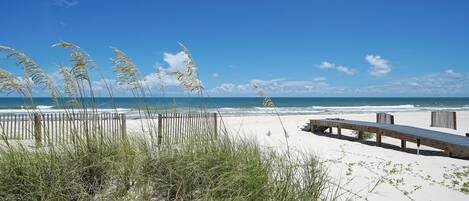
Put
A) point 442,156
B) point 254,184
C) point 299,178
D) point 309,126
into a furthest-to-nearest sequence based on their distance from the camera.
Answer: point 309,126 → point 442,156 → point 299,178 → point 254,184

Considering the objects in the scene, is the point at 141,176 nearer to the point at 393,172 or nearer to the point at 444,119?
the point at 393,172

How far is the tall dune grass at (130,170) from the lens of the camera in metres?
2.56

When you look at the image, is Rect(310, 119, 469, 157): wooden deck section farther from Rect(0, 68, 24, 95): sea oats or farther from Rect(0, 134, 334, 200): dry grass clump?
Rect(0, 68, 24, 95): sea oats

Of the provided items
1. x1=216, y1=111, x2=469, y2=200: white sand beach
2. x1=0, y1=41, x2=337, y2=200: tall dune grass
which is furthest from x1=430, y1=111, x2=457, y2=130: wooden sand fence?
x1=0, y1=41, x2=337, y2=200: tall dune grass

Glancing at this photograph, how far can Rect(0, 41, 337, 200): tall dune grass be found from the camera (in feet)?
8.41

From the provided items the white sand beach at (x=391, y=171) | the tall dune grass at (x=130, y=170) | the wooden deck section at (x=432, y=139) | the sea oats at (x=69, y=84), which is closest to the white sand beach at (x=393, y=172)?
the white sand beach at (x=391, y=171)

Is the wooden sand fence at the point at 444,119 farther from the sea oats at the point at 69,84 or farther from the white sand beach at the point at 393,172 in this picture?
the sea oats at the point at 69,84

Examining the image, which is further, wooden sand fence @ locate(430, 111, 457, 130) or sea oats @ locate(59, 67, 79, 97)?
wooden sand fence @ locate(430, 111, 457, 130)

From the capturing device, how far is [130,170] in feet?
8.78

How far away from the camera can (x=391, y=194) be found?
14.5ft

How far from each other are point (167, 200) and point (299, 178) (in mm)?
1120

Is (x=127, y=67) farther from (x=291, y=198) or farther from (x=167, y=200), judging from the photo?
(x=291, y=198)

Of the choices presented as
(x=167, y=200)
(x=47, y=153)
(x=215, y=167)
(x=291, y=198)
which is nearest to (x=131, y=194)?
(x=167, y=200)

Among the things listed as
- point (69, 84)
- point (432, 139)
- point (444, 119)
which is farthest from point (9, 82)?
point (444, 119)
